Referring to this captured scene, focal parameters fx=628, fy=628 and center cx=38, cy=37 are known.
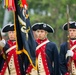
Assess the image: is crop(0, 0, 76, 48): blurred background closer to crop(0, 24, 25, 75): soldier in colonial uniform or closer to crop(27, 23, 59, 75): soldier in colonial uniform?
crop(27, 23, 59, 75): soldier in colonial uniform

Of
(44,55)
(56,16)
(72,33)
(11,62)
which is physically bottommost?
(11,62)

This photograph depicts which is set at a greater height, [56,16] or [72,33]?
[56,16]

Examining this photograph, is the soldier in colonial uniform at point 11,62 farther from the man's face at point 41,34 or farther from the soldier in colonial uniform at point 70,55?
the soldier in colonial uniform at point 70,55

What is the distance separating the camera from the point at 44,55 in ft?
45.3

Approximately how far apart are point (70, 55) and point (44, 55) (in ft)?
2.06

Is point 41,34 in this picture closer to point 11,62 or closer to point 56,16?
point 11,62

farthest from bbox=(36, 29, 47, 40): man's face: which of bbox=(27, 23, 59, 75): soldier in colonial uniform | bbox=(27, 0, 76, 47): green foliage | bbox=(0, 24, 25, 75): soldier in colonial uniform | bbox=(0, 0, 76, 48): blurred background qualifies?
bbox=(27, 0, 76, 47): green foliage

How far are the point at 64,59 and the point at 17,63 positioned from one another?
1.06m

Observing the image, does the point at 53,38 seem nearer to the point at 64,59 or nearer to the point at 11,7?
the point at 64,59

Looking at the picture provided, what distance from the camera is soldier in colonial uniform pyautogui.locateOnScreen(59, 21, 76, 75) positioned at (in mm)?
13620

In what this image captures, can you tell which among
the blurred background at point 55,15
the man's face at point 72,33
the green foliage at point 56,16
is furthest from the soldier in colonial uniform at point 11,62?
the green foliage at point 56,16

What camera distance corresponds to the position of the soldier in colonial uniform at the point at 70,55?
1362 centimetres

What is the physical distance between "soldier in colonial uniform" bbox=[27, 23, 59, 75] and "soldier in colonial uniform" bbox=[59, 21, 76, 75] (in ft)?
0.52

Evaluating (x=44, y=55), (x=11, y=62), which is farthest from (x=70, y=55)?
(x=11, y=62)
